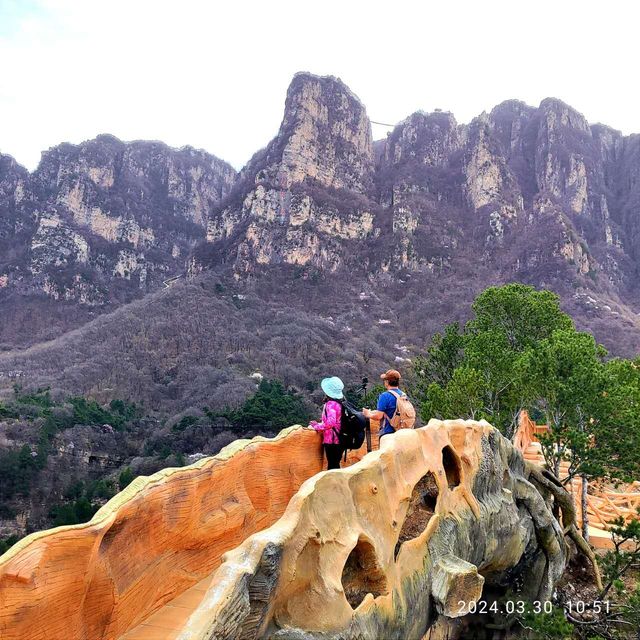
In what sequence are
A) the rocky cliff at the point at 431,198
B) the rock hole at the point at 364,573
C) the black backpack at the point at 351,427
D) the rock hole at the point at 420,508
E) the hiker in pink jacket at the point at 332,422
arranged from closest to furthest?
the rock hole at the point at 364,573 → the rock hole at the point at 420,508 → the hiker in pink jacket at the point at 332,422 → the black backpack at the point at 351,427 → the rocky cliff at the point at 431,198

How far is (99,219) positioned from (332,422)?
3931 inches

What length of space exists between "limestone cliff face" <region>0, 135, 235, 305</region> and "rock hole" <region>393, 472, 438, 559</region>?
87.7m

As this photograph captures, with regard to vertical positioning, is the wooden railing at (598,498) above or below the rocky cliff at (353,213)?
below

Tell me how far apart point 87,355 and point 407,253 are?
1864 inches

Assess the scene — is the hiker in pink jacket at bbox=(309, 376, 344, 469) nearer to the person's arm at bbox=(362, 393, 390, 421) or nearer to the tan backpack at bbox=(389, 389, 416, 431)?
the person's arm at bbox=(362, 393, 390, 421)

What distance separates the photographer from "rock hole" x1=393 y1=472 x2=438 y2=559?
13.3 feet

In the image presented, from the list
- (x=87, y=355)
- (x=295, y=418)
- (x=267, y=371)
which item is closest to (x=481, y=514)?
(x=295, y=418)

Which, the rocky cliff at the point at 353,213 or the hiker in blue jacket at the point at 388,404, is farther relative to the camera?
the rocky cliff at the point at 353,213

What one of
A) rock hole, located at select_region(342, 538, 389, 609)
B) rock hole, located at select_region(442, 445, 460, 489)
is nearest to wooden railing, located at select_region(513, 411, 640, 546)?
rock hole, located at select_region(442, 445, 460, 489)

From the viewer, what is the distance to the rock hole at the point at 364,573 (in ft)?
9.82

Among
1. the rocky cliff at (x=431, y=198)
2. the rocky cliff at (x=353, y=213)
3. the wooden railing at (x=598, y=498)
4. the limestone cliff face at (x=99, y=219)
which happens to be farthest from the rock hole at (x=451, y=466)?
the limestone cliff face at (x=99, y=219)

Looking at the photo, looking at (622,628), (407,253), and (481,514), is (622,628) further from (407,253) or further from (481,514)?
(407,253)

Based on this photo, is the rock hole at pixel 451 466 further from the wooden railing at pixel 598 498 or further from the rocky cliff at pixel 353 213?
the rocky cliff at pixel 353 213

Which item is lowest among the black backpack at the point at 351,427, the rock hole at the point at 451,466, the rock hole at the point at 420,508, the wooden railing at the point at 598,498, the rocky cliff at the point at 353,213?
the wooden railing at the point at 598,498
